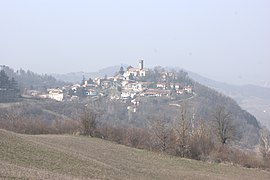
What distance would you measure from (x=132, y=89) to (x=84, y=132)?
4440 inches

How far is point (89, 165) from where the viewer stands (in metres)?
25.3

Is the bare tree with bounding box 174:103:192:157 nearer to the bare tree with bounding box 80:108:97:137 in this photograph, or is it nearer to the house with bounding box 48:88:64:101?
the bare tree with bounding box 80:108:97:137

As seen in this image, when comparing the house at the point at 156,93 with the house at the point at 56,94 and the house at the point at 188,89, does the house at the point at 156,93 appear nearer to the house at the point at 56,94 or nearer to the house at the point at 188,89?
the house at the point at 188,89

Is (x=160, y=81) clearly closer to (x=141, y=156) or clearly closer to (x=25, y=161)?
(x=141, y=156)

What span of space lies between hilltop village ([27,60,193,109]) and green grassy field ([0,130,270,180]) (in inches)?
3609

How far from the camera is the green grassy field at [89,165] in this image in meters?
20.2

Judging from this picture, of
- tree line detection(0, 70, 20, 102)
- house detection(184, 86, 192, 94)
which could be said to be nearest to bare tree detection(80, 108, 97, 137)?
tree line detection(0, 70, 20, 102)

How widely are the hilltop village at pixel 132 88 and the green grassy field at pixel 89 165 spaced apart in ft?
301

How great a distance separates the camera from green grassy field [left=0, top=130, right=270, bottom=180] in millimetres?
20223

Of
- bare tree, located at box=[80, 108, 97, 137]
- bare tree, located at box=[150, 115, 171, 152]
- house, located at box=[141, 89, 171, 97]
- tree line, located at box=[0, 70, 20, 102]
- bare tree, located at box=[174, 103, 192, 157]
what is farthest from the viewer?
house, located at box=[141, 89, 171, 97]

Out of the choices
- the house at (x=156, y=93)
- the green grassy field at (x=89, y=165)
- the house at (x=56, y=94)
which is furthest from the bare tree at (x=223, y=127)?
the house at (x=56, y=94)

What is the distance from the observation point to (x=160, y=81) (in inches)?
6914

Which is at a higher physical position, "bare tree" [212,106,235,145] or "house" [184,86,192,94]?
"house" [184,86,192,94]

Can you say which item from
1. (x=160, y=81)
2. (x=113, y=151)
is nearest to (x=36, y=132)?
(x=113, y=151)
